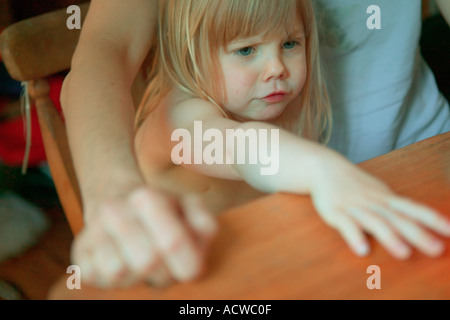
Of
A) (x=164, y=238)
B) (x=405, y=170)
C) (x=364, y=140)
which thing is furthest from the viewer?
(x=364, y=140)

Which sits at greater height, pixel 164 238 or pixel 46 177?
pixel 164 238

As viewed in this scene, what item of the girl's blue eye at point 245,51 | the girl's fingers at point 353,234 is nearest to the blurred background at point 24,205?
the girl's blue eye at point 245,51

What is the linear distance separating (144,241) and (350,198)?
0.14 meters

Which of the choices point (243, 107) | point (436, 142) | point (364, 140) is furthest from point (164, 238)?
point (364, 140)

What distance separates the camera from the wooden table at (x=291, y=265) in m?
0.27

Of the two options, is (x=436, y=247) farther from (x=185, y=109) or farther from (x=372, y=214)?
(x=185, y=109)

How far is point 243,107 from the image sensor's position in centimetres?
63

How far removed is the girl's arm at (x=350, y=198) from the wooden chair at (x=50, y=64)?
0.27 m

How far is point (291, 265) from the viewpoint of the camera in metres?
0.28

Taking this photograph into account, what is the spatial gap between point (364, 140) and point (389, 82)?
98 millimetres

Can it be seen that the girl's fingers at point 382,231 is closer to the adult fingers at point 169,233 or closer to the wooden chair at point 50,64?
the adult fingers at point 169,233

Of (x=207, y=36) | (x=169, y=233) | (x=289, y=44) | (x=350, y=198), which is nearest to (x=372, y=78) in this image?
(x=289, y=44)

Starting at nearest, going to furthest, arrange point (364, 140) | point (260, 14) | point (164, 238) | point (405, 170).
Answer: point (164, 238) → point (405, 170) → point (260, 14) → point (364, 140)
